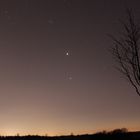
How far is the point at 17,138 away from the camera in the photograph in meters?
39.9

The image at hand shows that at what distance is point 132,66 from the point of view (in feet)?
73.9

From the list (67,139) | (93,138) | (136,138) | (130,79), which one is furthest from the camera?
(67,139)

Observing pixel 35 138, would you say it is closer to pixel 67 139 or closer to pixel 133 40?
pixel 67 139

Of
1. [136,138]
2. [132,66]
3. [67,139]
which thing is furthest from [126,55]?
[67,139]

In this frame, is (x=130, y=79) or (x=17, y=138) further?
(x=17, y=138)

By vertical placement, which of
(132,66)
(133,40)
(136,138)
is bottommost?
(136,138)

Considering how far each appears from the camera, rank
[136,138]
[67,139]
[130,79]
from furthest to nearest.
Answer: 1. [67,139]
2. [136,138]
3. [130,79]

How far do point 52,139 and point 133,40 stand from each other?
62.2 ft

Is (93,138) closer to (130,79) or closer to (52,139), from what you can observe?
(52,139)

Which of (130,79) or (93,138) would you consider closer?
(130,79)

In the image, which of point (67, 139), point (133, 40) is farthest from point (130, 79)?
point (67, 139)

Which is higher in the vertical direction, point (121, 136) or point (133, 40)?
point (133, 40)

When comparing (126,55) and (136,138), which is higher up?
(126,55)

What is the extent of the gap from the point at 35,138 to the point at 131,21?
68.4 feet
